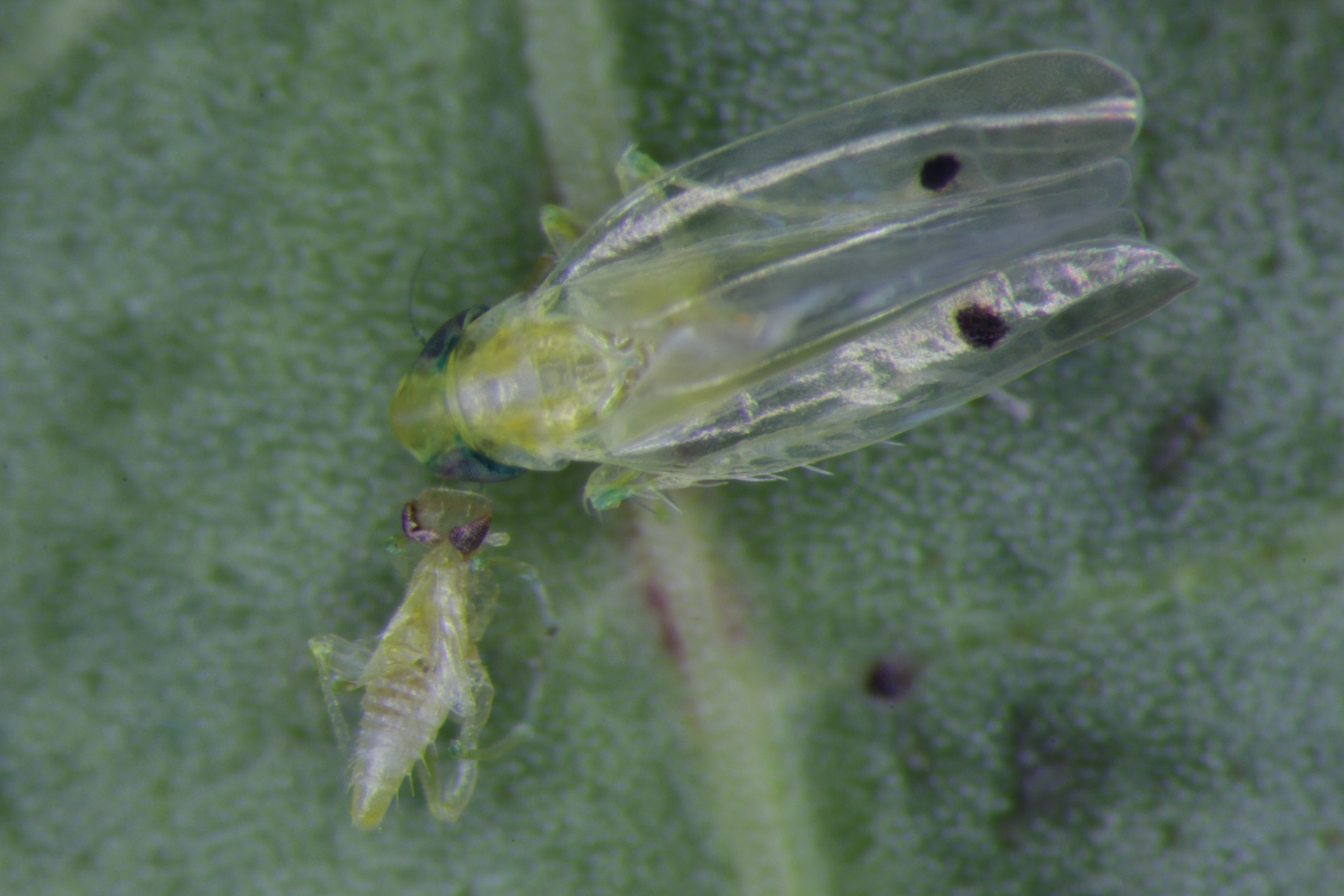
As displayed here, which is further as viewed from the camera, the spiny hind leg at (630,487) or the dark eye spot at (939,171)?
the spiny hind leg at (630,487)

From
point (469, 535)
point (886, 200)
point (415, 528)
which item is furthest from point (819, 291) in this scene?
point (415, 528)

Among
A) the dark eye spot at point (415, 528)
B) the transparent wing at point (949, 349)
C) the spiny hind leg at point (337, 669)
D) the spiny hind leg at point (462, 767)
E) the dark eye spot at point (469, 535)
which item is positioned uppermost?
the transparent wing at point (949, 349)

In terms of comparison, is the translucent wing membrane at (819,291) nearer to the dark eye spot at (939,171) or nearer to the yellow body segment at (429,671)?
the dark eye spot at (939,171)

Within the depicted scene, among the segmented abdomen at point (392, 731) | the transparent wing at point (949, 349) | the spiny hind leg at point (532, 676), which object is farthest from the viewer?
the spiny hind leg at point (532, 676)

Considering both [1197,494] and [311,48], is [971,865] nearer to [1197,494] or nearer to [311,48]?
[1197,494]

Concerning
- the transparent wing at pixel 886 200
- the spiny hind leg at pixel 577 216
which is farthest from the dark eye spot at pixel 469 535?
the spiny hind leg at pixel 577 216

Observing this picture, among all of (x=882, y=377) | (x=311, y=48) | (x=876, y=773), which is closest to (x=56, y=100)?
(x=311, y=48)

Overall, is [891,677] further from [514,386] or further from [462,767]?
[514,386]

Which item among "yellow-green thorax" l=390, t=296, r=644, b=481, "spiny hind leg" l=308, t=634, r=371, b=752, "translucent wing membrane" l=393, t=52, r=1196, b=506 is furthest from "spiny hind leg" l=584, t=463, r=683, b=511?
"spiny hind leg" l=308, t=634, r=371, b=752
